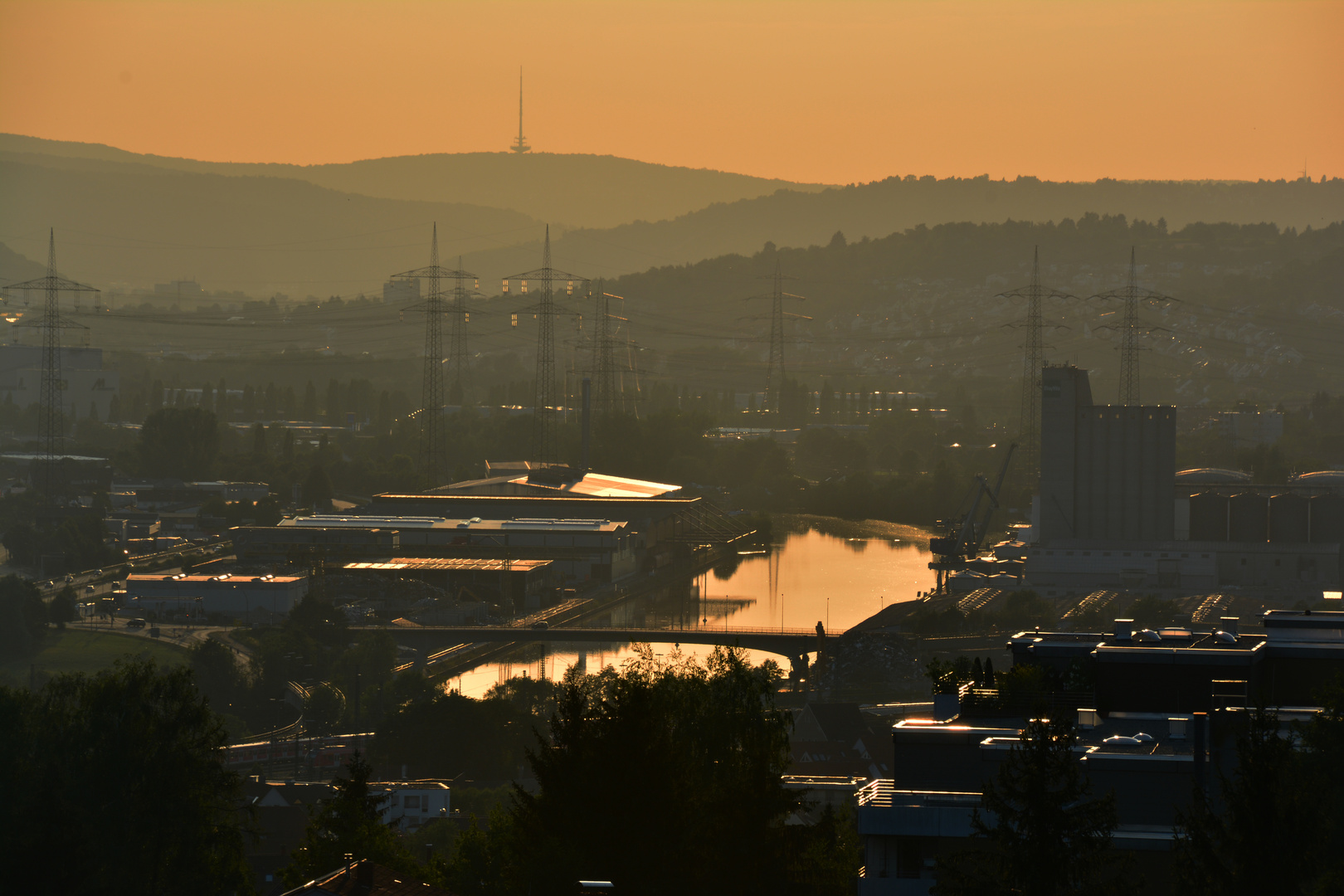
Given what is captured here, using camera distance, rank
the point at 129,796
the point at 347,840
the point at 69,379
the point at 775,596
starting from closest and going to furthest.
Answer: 1. the point at 347,840
2. the point at 129,796
3. the point at 775,596
4. the point at 69,379

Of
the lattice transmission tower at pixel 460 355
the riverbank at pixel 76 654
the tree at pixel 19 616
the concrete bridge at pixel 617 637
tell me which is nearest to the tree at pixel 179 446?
the lattice transmission tower at pixel 460 355

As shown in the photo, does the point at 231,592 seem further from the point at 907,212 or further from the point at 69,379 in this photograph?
the point at 907,212

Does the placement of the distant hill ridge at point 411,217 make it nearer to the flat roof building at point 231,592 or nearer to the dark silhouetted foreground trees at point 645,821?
the flat roof building at point 231,592

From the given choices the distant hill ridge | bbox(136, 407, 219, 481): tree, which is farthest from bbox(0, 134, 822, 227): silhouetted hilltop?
bbox(136, 407, 219, 481): tree

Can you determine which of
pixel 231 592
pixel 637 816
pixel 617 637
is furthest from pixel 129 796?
pixel 231 592

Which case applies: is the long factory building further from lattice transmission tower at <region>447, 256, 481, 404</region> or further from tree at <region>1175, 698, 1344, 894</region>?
tree at <region>1175, 698, 1344, 894</region>

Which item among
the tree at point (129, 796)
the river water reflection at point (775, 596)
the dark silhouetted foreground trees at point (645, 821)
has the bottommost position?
the river water reflection at point (775, 596)

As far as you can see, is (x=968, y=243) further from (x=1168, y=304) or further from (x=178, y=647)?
(x=178, y=647)
